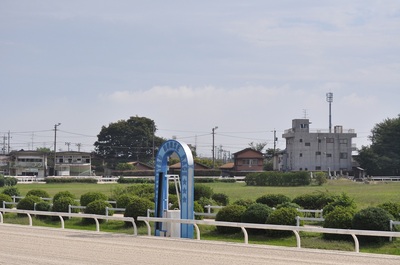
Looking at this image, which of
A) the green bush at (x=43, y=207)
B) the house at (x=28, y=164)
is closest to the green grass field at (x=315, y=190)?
the green bush at (x=43, y=207)

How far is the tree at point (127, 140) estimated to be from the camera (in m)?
132

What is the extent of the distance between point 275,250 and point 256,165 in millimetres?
92755

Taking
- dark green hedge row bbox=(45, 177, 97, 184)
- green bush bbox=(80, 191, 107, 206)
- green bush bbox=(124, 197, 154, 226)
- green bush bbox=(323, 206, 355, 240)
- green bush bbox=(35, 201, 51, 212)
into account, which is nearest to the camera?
green bush bbox=(323, 206, 355, 240)

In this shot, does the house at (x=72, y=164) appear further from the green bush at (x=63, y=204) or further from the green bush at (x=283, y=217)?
the green bush at (x=283, y=217)

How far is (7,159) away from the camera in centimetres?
12306

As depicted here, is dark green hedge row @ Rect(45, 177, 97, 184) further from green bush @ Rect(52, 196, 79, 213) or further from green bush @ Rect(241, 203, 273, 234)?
green bush @ Rect(241, 203, 273, 234)

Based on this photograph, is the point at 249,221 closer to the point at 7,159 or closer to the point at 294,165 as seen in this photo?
the point at 294,165

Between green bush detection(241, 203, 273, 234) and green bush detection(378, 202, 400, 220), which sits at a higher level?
green bush detection(378, 202, 400, 220)

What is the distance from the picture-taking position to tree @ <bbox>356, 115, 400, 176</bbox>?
10119 centimetres

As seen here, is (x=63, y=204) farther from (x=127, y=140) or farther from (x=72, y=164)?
(x=127, y=140)

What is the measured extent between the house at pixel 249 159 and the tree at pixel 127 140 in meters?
26.0

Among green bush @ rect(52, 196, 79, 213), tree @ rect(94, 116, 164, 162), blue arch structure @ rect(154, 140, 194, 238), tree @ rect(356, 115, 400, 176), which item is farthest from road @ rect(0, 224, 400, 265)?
tree @ rect(94, 116, 164, 162)

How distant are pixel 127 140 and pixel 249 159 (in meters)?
30.9

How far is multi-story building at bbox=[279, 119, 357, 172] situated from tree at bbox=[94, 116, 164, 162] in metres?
→ 31.7
